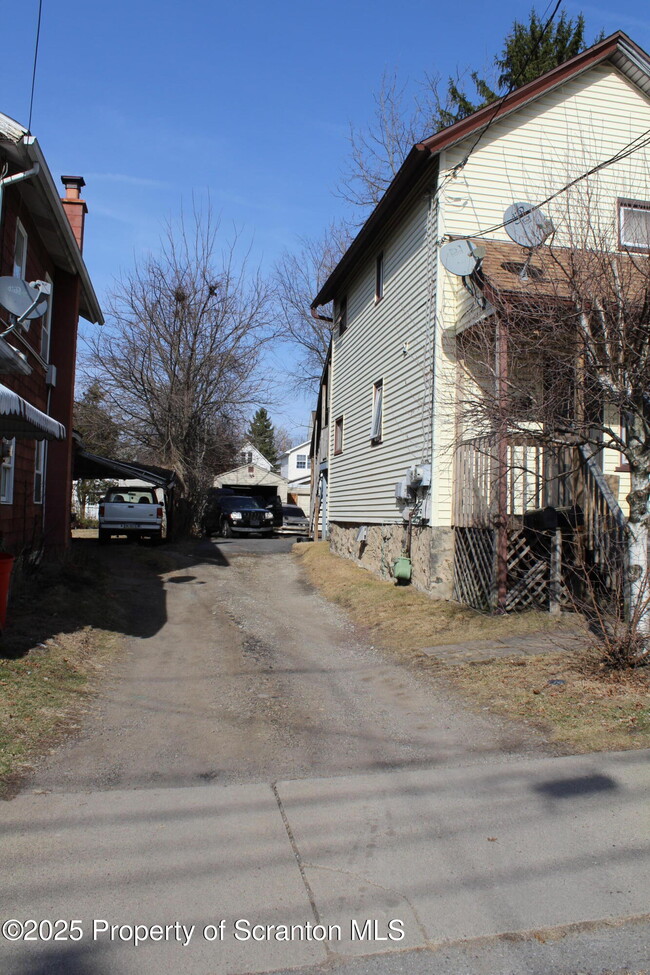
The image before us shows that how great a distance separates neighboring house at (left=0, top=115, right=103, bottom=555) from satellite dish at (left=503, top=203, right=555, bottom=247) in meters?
6.07

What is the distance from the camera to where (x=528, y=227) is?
10016 mm

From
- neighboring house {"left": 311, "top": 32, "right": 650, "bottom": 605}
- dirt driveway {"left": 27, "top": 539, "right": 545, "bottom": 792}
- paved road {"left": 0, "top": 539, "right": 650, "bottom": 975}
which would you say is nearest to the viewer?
paved road {"left": 0, "top": 539, "right": 650, "bottom": 975}

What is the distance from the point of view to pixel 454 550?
11805 millimetres

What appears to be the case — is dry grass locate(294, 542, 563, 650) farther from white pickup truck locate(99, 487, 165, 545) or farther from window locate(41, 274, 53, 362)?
white pickup truck locate(99, 487, 165, 545)

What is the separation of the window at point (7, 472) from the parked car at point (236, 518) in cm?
1719

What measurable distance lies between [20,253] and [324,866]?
11.2 meters

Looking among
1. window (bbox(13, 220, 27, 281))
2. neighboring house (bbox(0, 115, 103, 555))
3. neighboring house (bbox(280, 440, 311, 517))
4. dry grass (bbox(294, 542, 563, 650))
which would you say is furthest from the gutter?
neighboring house (bbox(280, 440, 311, 517))

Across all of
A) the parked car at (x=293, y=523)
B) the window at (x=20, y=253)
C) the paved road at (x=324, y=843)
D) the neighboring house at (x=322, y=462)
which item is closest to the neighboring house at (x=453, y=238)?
the paved road at (x=324, y=843)

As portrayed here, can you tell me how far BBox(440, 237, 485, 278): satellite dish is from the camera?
1077cm

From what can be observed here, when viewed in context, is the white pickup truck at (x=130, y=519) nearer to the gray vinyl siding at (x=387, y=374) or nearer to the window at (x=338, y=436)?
the gray vinyl siding at (x=387, y=374)

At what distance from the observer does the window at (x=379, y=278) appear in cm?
1596

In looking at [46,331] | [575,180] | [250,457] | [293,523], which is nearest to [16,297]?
[46,331]

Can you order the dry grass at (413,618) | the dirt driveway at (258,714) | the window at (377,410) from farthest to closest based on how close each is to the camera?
the window at (377,410), the dry grass at (413,618), the dirt driveway at (258,714)

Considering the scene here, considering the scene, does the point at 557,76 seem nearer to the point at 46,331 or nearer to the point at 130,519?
the point at 46,331
